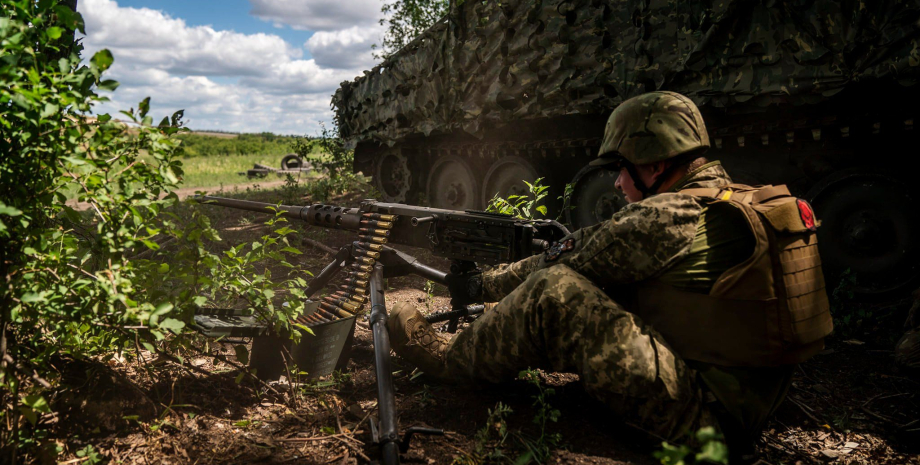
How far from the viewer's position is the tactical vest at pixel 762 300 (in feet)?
7.43

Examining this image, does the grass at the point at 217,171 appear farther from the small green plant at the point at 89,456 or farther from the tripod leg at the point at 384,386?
the small green plant at the point at 89,456

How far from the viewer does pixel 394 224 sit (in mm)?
4387

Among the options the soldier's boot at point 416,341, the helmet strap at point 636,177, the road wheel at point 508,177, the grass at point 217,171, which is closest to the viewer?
the helmet strap at point 636,177

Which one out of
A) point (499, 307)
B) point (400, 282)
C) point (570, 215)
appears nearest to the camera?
point (499, 307)

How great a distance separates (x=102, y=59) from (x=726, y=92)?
15.4ft

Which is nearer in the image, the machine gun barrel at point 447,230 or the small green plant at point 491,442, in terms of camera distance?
the small green plant at point 491,442

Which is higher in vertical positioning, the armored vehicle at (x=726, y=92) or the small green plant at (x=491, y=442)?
the armored vehicle at (x=726, y=92)

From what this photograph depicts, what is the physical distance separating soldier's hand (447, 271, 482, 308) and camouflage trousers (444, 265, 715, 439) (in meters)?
0.66

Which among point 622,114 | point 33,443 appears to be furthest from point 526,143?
point 33,443

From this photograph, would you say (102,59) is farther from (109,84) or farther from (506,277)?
(506,277)

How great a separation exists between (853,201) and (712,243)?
343cm

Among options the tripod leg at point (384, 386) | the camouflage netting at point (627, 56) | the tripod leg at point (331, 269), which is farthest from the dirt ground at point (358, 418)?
the camouflage netting at point (627, 56)

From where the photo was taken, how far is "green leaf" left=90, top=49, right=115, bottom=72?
2.03 meters

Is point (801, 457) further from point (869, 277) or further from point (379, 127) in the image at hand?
point (379, 127)
